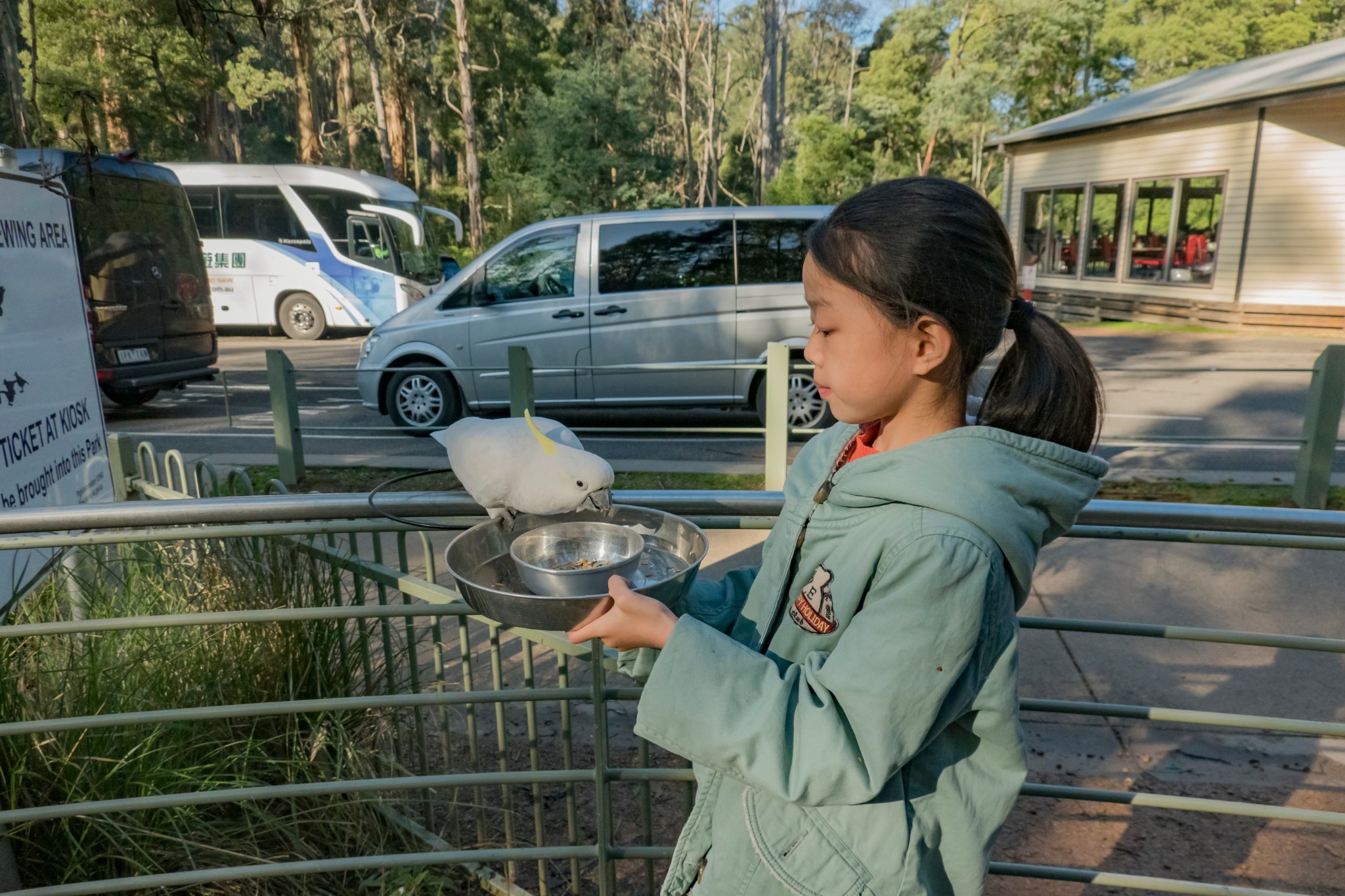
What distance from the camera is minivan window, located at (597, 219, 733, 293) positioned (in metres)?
8.96

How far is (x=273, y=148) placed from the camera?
149 feet

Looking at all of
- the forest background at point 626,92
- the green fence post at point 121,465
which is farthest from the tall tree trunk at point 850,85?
the green fence post at point 121,465

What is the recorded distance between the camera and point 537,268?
9.03m

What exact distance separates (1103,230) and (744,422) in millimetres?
15498

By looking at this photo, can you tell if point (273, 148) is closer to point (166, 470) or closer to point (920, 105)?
point (920, 105)

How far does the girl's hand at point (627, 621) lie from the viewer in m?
1.30

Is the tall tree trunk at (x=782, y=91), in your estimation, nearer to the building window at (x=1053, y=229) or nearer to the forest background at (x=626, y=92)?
the forest background at (x=626, y=92)

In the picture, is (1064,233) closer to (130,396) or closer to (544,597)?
(130,396)

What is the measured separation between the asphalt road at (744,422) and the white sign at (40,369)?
3.45m

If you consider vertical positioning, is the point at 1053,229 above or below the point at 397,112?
below

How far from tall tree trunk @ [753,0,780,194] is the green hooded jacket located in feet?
104

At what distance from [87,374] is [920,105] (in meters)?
41.4

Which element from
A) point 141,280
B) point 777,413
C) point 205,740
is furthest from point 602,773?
point 141,280

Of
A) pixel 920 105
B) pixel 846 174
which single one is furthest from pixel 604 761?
pixel 920 105
